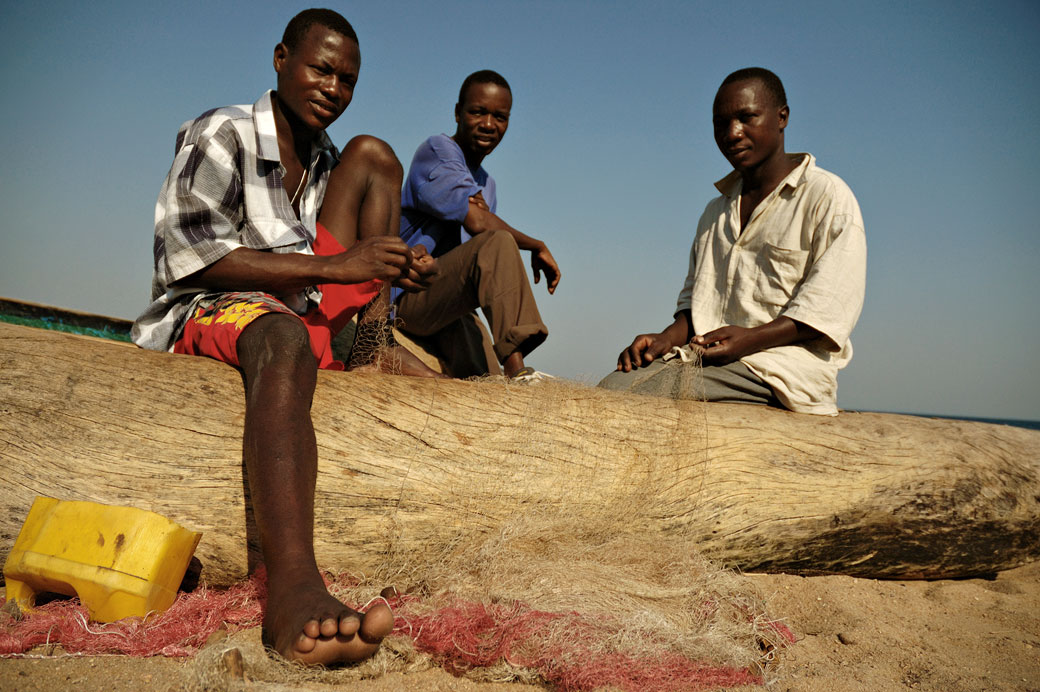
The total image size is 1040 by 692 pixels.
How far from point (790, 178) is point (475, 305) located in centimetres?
171

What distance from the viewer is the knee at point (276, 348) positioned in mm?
2076

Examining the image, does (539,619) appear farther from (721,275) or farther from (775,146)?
(775,146)

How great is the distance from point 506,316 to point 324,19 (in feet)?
4.85

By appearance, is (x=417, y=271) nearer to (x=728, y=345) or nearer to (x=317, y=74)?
(x=317, y=74)

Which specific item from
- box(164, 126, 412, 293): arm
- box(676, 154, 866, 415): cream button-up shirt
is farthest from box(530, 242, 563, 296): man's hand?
box(164, 126, 412, 293): arm

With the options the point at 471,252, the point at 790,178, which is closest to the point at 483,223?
the point at 471,252

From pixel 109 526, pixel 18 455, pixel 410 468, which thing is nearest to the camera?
pixel 109 526

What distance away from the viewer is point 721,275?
375 centimetres

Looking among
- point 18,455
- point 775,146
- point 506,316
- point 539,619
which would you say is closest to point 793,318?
point 775,146

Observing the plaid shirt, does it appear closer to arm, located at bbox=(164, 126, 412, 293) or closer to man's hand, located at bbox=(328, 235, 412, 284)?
arm, located at bbox=(164, 126, 412, 293)

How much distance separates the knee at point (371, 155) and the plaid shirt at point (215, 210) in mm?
411

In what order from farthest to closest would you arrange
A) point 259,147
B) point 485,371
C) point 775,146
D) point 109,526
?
1. point 485,371
2. point 775,146
3. point 259,147
4. point 109,526

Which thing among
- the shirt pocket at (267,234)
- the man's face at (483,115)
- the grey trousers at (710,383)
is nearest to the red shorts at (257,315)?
the shirt pocket at (267,234)

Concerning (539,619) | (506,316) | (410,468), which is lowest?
(539,619)
